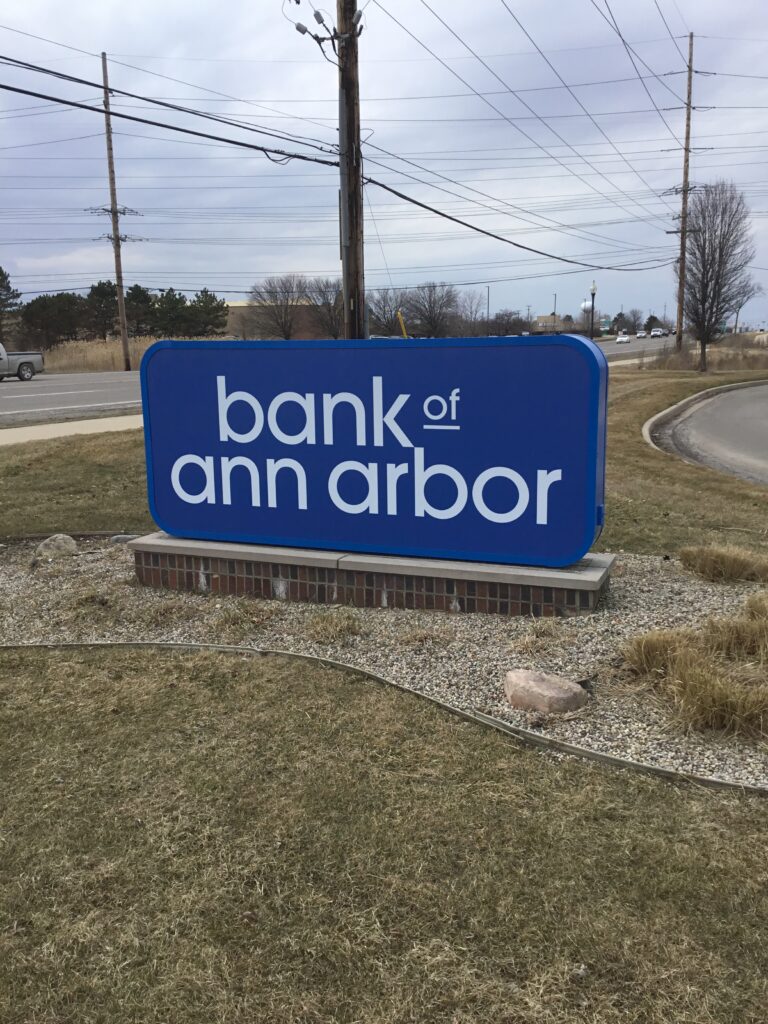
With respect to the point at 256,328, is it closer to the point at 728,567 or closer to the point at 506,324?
the point at 506,324

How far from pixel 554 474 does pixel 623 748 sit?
1843 mm

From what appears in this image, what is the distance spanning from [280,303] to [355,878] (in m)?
77.3

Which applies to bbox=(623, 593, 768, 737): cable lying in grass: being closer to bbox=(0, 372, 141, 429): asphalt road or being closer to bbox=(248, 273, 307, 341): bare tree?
bbox=(0, 372, 141, 429): asphalt road

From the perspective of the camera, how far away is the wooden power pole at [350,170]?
11789 mm

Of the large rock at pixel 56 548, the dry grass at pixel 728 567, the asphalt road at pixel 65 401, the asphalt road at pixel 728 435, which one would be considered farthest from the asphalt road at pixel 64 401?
the dry grass at pixel 728 567

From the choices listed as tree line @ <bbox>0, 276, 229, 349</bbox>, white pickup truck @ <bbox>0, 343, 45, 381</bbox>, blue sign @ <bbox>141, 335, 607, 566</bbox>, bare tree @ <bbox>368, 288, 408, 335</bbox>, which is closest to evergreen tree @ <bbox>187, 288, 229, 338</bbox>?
tree line @ <bbox>0, 276, 229, 349</bbox>

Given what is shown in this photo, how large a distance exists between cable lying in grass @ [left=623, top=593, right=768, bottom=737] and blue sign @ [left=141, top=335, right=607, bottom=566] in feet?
3.01

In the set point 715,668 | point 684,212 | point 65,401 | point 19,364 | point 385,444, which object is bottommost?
point 715,668

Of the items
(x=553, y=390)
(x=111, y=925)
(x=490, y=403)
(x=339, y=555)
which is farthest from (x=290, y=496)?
(x=111, y=925)

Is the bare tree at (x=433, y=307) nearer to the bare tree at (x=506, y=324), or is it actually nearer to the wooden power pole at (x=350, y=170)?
the bare tree at (x=506, y=324)

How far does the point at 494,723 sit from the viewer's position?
365cm

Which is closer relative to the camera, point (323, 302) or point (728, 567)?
point (728, 567)

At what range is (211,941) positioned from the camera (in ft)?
7.77

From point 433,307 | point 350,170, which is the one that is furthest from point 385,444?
point 433,307
